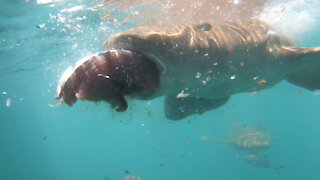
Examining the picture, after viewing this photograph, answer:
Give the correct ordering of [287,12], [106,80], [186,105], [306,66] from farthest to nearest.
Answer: [287,12]
[186,105]
[306,66]
[106,80]

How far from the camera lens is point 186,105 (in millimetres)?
6016

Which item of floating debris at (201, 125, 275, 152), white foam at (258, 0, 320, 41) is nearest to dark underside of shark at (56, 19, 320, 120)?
white foam at (258, 0, 320, 41)

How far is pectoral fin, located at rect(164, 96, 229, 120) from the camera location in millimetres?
5883

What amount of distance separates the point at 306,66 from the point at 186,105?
3.18 meters

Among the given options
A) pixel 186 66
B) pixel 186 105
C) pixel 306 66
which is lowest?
pixel 186 105

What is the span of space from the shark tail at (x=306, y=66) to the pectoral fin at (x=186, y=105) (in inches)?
80.3

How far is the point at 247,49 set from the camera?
4434 mm

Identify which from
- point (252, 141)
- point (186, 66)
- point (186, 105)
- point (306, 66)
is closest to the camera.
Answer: point (186, 66)

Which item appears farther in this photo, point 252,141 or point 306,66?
point 252,141

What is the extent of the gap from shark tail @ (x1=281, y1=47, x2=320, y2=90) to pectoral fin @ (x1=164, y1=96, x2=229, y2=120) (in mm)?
2041

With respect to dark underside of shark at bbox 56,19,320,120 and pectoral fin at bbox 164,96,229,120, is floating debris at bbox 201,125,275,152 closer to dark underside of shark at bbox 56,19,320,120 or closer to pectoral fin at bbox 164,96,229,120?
pectoral fin at bbox 164,96,229,120

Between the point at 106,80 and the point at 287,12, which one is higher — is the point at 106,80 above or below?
above

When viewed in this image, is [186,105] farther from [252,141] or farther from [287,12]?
[252,141]

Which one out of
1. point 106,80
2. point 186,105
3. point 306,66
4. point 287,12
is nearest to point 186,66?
point 106,80
